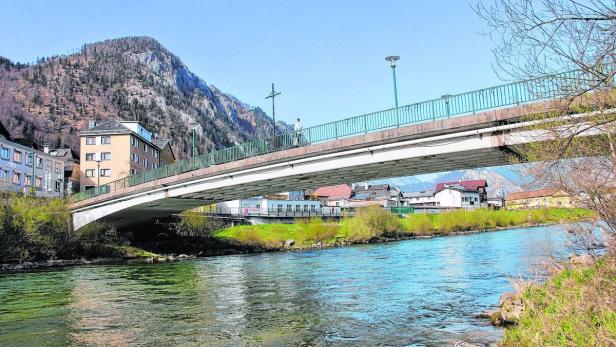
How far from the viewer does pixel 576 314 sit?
775 centimetres

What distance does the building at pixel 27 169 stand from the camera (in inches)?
2413

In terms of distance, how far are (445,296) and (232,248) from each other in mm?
39718

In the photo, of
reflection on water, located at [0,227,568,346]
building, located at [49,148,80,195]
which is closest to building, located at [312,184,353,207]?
building, located at [49,148,80,195]

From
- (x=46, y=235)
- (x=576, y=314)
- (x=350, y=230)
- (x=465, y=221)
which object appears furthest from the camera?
(x=465, y=221)

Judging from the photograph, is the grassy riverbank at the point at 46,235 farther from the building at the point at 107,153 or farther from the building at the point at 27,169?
the building at the point at 107,153

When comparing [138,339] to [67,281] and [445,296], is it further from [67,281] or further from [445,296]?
[67,281]

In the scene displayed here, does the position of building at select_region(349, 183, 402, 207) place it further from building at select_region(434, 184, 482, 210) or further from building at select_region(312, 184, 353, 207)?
building at select_region(434, 184, 482, 210)

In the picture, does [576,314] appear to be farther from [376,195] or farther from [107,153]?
[376,195]

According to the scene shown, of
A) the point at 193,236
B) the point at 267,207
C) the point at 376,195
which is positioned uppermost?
the point at 376,195

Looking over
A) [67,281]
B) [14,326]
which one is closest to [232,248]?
[67,281]

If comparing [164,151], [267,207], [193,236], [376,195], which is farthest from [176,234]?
[376,195]

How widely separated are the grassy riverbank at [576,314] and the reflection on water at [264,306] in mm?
1890

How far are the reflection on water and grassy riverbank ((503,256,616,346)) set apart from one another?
189cm

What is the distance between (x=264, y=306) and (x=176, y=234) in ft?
132
